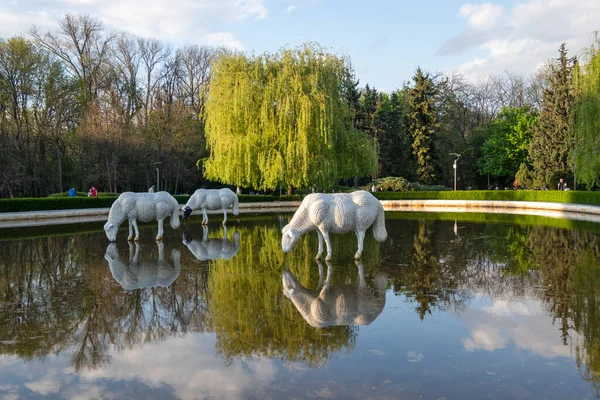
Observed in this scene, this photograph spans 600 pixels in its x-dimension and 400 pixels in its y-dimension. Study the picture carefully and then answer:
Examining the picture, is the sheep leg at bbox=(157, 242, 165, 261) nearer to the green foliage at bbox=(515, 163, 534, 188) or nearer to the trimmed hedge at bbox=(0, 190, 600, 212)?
the trimmed hedge at bbox=(0, 190, 600, 212)

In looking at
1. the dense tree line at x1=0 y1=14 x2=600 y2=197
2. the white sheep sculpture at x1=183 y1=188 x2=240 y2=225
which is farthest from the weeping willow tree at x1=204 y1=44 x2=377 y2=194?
the white sheep sculpture at x1=183 y1=188 x2=240 y2=225

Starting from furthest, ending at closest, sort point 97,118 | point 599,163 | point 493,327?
1. point 97,118
2. point 599,163
3. point 493,327

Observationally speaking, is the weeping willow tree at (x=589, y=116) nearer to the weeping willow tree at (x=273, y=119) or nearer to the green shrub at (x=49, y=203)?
the weeping willow tree at (x=273, y=119)

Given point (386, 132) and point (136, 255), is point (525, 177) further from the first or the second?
point (136, 255)

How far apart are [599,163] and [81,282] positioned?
2480cm

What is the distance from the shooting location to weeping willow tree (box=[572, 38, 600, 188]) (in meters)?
25.6

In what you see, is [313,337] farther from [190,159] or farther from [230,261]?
[190,159]

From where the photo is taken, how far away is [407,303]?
26.4ft

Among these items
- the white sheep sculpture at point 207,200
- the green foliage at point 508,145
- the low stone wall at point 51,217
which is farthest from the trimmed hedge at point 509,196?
the white sheep sculpture at point 207,200

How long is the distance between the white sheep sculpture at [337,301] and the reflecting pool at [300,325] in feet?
0.10

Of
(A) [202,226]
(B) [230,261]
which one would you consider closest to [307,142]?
(A) [202,226]

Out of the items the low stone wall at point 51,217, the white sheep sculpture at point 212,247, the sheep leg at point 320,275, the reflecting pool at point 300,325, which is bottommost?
the reflecting pool at point 300,325

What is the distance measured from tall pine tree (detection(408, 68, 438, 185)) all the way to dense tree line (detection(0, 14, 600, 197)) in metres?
0.12

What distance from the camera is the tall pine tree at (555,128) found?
38969mm
